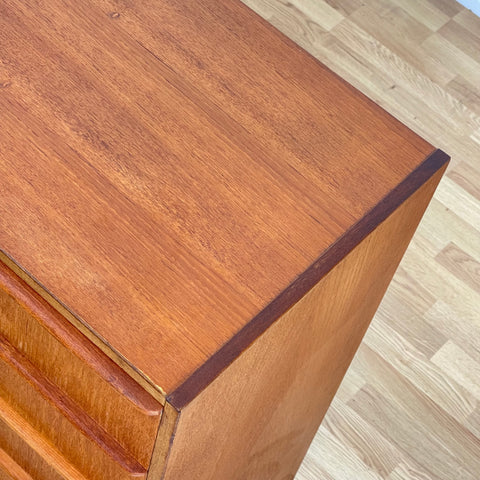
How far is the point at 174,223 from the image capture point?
3.02 ft

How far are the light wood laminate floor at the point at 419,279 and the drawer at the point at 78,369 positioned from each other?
844 millimetres

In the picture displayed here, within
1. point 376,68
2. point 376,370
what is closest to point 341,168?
point 376,370

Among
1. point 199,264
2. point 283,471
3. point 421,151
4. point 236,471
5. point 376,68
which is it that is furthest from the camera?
point 376,68

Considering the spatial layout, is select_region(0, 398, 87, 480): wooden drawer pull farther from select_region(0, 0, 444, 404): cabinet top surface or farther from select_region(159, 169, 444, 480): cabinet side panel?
select_region(0, 0, 444, 404): cabinet top surface

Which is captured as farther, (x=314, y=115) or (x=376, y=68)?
(x=376, y=68)

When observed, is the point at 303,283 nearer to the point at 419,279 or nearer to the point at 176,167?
the point at 176,167

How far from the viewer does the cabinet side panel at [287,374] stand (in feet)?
3.00

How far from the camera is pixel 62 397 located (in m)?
0.97

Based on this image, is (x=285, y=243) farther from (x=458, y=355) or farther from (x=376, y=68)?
(x=376, y=68)

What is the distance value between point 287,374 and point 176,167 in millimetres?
278

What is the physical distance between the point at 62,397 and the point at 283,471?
21.4 inches

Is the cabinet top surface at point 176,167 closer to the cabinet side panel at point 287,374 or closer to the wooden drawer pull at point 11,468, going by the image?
the cabinet side panel at point 287,374

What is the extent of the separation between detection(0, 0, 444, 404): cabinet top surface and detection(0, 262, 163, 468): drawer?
0.13ft

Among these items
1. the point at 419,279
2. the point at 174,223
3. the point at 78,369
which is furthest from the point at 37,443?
the point at 419,279
